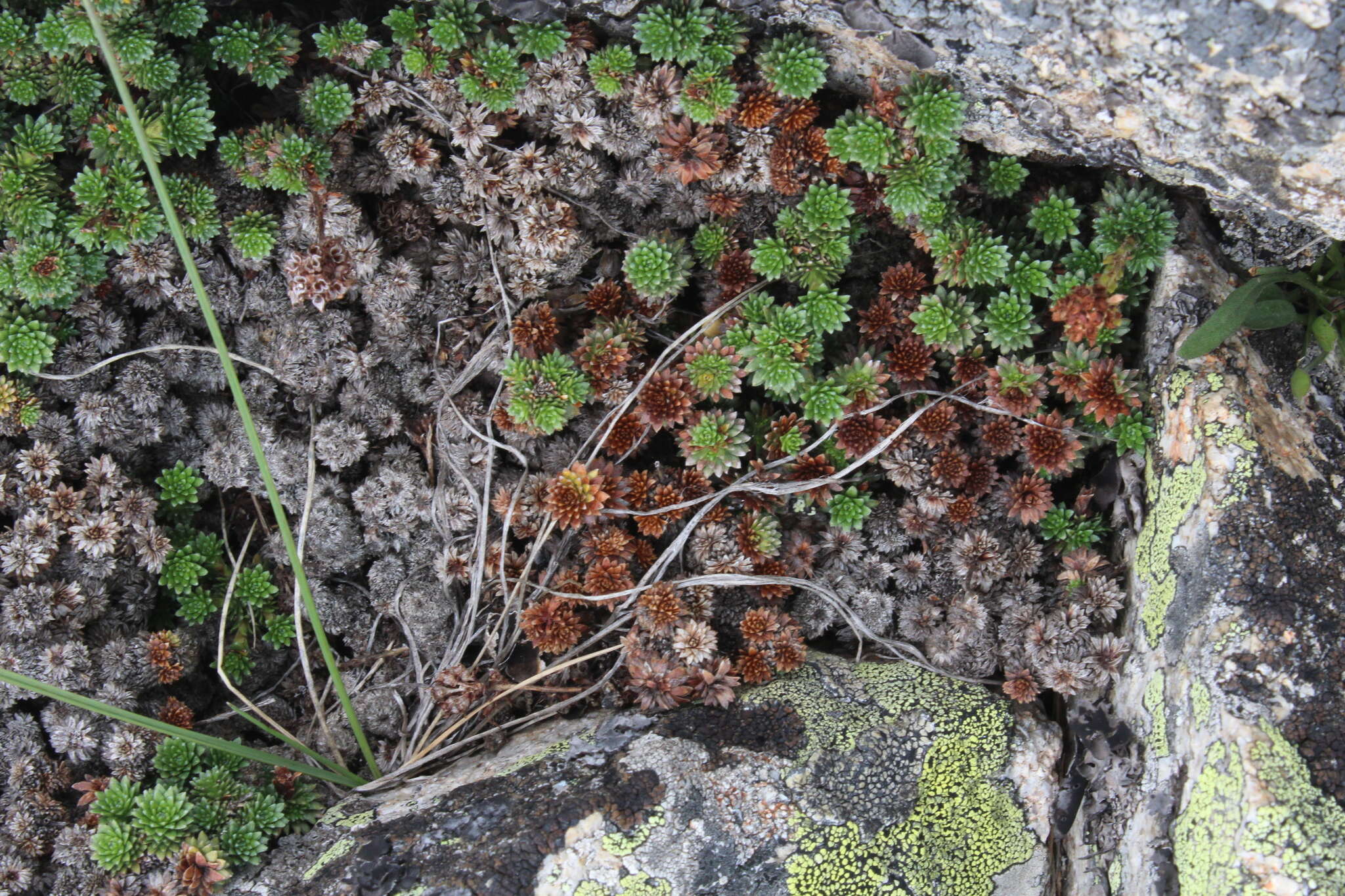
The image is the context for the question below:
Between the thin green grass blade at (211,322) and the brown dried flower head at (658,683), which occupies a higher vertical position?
the thin green grass blade at (211,322)

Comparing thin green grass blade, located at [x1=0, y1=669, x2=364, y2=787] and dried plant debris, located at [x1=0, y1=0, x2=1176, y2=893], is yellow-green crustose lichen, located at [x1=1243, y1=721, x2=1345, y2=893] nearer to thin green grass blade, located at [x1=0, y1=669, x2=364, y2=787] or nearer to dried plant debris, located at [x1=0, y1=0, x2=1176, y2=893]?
dried plant debris, located at [x1=0, y1=0, x2=1176, y2=893]

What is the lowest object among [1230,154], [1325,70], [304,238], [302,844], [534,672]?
[302,844]

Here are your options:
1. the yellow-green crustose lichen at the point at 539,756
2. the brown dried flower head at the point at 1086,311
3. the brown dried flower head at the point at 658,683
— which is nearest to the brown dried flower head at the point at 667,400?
the brown dried flower head at the point at 658,683

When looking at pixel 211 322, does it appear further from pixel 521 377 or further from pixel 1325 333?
pixel 1325 333

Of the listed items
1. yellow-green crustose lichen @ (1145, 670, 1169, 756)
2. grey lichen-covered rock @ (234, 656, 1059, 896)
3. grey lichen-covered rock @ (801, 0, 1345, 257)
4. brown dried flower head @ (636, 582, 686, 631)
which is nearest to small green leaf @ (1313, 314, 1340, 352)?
grey lichen-covered rock @ (801, 0, 1345, 257)

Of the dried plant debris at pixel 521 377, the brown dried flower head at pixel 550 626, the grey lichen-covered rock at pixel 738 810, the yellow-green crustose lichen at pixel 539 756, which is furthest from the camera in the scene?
the brown dried flower head at pixel 550 626

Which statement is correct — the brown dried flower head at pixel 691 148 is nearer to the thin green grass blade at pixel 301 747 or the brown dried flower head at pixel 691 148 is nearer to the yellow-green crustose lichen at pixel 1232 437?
the yellow-green crustose lichen at pixel 1232 437

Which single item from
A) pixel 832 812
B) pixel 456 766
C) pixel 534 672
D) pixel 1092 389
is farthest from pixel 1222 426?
pixel 456 766

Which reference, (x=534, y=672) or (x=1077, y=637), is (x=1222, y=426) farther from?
(x=534, y=672)

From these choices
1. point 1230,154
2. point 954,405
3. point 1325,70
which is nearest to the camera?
point 1325,70
